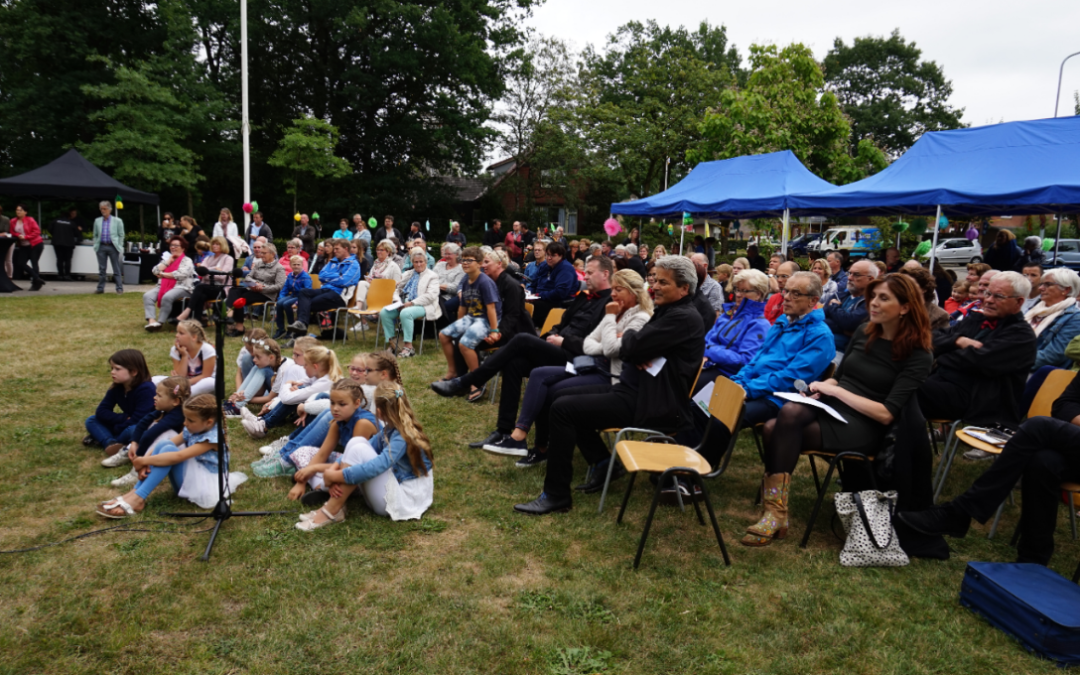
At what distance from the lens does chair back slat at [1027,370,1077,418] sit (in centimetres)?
388

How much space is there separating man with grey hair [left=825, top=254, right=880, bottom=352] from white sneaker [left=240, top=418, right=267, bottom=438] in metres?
4.68

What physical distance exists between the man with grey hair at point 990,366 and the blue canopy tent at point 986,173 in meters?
5.51

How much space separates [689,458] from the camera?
3578 mm

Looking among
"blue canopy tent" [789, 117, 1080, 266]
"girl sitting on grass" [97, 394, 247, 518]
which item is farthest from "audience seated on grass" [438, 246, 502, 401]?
"blue canopy tent" [789, 117, 1080, 266]

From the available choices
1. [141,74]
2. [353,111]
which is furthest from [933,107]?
[141,74]

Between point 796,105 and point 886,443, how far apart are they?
24.2 meters

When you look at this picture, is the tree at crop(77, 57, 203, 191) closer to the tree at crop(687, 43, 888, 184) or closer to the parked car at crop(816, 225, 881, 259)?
the tree at crop(687, 43, 888, 184)

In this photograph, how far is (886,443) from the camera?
3.61 metres

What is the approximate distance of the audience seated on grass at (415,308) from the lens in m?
8.27

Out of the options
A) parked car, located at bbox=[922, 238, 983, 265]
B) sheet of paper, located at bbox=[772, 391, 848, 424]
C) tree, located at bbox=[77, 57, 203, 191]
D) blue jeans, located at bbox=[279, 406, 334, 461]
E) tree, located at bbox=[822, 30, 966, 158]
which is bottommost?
blue jeans, located at bbox=[279, 406, 334, 461]

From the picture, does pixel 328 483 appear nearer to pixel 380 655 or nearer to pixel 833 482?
pixel 380 655

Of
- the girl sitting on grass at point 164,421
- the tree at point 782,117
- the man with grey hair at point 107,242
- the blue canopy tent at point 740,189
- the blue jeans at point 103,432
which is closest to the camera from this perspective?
the girl sitting on grass at point 164,421

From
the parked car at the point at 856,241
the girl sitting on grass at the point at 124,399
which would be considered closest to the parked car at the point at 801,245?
the parked car at the point at 856,241

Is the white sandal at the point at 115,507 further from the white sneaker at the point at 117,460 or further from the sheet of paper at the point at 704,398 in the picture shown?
the sheet of paper at the point at 704,398
